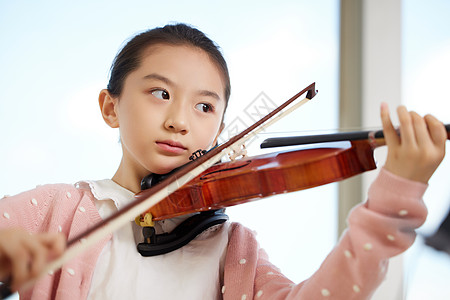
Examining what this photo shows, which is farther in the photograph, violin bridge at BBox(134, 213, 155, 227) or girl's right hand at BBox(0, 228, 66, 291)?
violin bridge at BBox(134, 213, 155, 227)

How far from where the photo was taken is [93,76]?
1.23 metres

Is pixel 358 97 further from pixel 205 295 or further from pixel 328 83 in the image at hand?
pixel 205 295

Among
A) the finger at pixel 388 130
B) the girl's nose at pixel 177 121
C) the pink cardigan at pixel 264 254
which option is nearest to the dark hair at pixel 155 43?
the girl's nose at pixel 177 121

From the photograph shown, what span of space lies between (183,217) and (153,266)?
0.41ft

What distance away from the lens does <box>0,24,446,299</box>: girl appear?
0.55m

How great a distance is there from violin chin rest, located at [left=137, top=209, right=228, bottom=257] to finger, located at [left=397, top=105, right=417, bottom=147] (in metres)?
0.38

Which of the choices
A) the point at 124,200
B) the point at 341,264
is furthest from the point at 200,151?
the point at 341,264

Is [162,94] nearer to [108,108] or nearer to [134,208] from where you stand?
[108,108]

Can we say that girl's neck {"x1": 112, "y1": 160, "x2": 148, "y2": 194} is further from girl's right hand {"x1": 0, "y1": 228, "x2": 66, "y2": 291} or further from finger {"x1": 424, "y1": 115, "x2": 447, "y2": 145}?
finger {"x1": 424, "y1": 115, "x2": 447, "y2": 145}

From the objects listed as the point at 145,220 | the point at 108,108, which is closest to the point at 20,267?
the point at 145,220

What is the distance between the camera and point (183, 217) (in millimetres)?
844

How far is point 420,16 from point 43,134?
4.50ft

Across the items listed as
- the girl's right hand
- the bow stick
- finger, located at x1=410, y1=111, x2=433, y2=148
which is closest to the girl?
finger, located at x1=410, y1=111, x2=433, y2=148

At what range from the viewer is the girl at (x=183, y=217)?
0.55 meters
